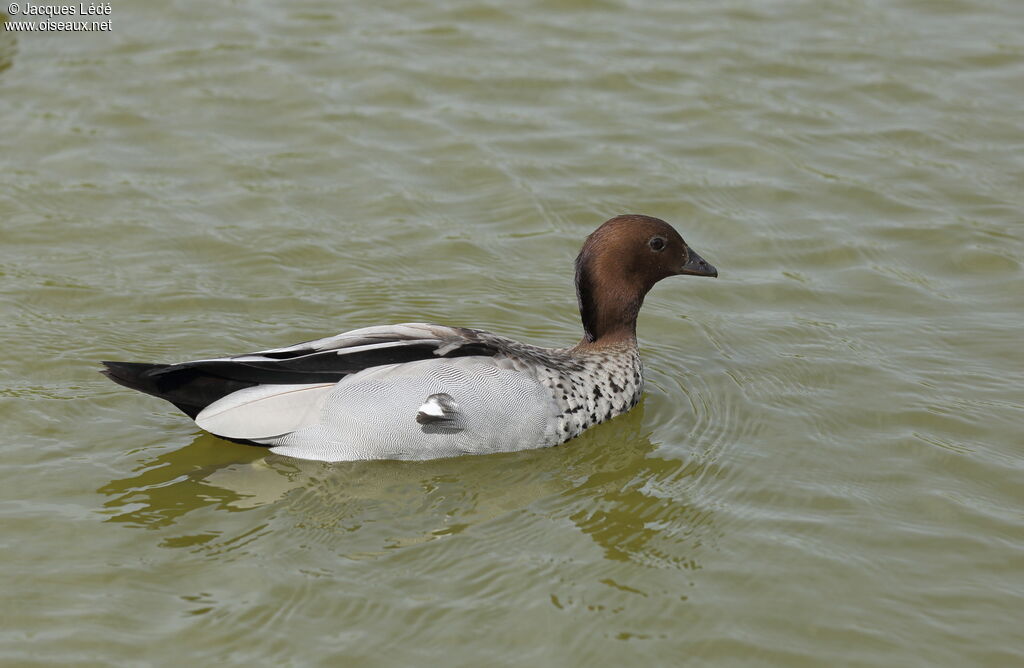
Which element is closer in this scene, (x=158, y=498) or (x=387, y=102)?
(x=158, y=498)

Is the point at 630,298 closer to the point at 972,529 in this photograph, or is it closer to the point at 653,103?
the point at 972,529

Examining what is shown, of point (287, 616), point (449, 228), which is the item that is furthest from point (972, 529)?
point (449, 228)

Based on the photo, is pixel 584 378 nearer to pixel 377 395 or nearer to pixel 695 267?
pixel 695 267

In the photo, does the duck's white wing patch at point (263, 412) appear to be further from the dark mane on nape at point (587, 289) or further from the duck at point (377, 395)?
the dark mane on nape at point (587, 289)

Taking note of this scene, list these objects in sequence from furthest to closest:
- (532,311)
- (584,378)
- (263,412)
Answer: (532,311), (584,378), (263,412)

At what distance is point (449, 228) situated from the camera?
Answer: 1102 centimetres

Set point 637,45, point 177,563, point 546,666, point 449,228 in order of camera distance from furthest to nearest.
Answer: point 637,45 → point 449,228 → point 177,563 → point 546,666

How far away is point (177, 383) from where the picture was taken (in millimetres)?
7926

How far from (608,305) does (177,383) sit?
2858 mm

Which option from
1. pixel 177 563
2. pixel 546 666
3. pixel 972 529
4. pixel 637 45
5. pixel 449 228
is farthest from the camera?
pixel 637 45

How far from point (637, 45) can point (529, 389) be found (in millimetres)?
6600

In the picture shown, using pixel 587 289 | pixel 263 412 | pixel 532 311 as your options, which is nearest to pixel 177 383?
pixel 263 412

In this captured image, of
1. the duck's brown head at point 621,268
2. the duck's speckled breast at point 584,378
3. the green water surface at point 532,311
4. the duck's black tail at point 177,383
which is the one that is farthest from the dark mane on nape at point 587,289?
the duck's black tail at point 177,383

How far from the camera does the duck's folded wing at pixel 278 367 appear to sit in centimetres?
787
